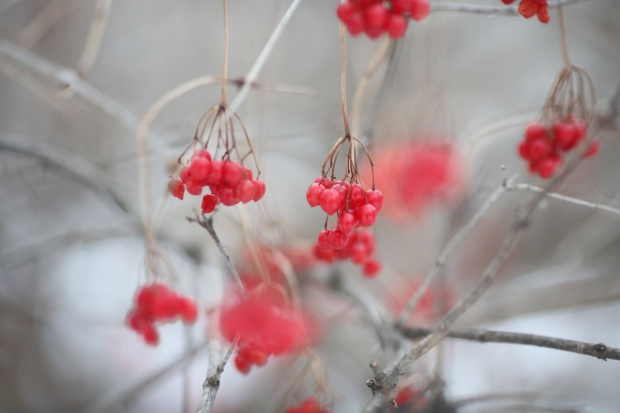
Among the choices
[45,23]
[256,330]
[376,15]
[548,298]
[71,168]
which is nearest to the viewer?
[376,15]

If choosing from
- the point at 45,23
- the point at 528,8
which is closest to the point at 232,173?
the point at 528,8

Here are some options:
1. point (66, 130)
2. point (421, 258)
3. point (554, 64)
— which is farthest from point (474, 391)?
point (66, 130)

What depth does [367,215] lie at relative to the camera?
83 cm

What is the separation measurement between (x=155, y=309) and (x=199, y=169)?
0.53 m

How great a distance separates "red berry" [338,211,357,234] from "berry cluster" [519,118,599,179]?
0.56 meters

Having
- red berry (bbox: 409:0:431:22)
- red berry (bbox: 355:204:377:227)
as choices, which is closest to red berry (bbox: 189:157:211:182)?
red berry (bbox: 355:204:377:227)

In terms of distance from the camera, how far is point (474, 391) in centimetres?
244

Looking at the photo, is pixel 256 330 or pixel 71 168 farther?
pixel 71 168

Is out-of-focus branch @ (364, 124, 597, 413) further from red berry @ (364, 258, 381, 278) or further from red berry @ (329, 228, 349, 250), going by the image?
red berry @ (364, 258, 381, 278)

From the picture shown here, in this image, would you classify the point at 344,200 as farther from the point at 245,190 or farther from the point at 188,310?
the point at 188,310

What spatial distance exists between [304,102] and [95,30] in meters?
2.70

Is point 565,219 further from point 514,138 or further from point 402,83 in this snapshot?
point 402,83

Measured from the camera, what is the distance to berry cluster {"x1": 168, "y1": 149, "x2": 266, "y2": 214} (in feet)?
2.58

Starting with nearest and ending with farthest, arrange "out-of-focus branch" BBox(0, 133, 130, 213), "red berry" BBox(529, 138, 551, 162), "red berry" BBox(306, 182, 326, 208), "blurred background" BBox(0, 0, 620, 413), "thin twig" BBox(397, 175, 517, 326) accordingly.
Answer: "red berry" BBox(306, 182, 326, 208)
"thin twig" BBox(397, 175, 517, 326)
"red berry" BBox(529, 138, 551, 162)
"out-of-focus branch" BBox(0, 133, 130, 213)
"blurred background" BBox(0, 0, 620, 413)
